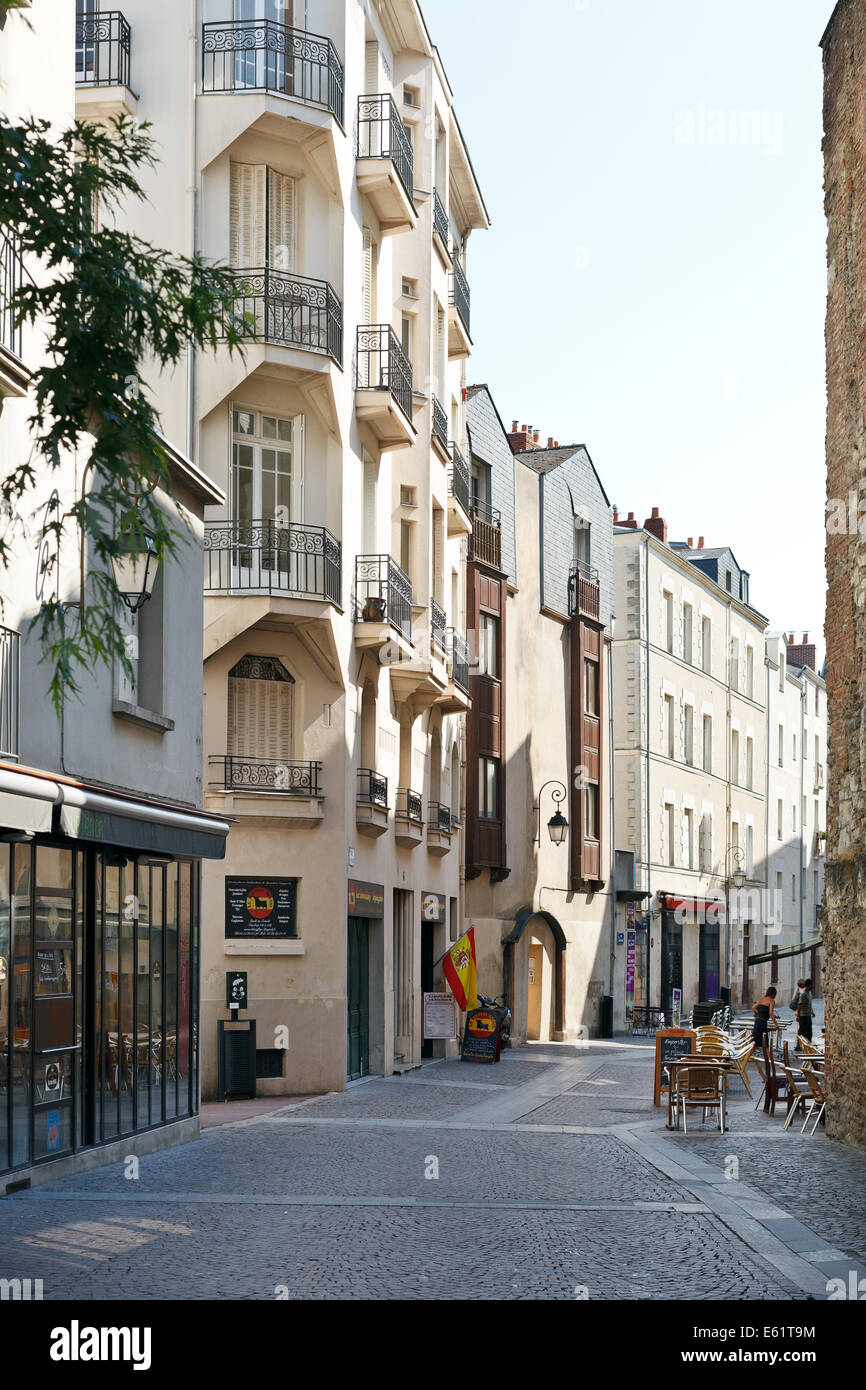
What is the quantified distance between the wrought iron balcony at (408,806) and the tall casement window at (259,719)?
15.3ft

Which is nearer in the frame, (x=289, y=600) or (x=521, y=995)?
(x=289, y=600)

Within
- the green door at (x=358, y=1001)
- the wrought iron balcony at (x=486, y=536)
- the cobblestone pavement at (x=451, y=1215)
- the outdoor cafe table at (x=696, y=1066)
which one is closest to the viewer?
the cobblestone pavement at (x=451, y=1215)

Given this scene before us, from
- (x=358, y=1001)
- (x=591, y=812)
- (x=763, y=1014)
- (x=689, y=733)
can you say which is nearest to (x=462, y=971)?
(x=358, y=1001)

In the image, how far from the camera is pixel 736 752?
2402 inches

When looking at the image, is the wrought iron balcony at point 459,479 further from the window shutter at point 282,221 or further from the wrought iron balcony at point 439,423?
the window shutter at point 282,221

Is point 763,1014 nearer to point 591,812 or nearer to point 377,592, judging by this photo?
point 377,592

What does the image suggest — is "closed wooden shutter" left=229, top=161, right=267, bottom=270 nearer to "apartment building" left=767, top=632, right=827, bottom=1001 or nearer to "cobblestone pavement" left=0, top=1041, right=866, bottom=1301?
"cobblestone pavement" left=0, top=1041, right=866, bottom=1301

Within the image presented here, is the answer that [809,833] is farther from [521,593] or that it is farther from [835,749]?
[835,749]

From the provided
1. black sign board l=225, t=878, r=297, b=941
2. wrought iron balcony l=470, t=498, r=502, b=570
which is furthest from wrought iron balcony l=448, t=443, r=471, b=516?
black sign board l=225, t=878, r=297, b=941

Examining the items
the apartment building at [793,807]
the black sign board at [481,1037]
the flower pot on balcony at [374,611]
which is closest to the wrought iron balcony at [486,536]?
→ the black sign board at [481,1037]

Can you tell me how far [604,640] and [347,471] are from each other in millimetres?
21382

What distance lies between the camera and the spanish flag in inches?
1208

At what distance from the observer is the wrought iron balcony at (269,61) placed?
954 inches
